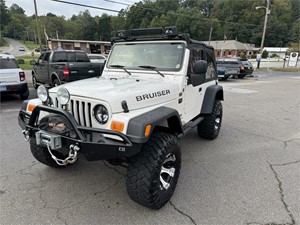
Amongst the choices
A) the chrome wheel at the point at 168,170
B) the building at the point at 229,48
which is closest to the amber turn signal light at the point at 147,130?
the chrome wheel at the point at 168,170

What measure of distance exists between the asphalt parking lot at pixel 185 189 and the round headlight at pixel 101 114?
1.02 m

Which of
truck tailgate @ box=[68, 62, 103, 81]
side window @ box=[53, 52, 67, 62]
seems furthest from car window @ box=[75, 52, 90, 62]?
truck tailgate @ box=[68, 62, 103, 81]

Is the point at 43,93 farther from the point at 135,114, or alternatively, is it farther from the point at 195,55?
the point at 195,55

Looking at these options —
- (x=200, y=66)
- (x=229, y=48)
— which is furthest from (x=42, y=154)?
(x=229, y=48)

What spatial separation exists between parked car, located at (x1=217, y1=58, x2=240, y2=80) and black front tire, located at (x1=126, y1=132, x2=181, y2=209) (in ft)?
47.9

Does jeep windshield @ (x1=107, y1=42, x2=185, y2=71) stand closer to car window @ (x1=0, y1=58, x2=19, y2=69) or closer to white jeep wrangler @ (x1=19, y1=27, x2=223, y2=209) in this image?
white jeep wrangler @ (x1=19, y1=27, x2=223, y2=209)

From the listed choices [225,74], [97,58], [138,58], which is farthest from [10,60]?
[225,74]

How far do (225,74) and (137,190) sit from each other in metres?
15.2

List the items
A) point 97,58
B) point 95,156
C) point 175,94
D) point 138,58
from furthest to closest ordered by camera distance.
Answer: point 97,58, point 138,58, point 175,94, point 95,156

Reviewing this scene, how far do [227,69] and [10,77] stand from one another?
1367cm

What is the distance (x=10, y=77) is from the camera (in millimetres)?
7195

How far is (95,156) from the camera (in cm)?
210

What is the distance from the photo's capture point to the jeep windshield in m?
3.28

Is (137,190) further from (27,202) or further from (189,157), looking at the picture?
(189,157)
